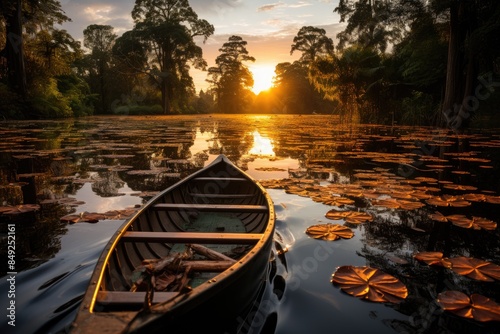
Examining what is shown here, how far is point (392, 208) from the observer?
10.9 feet

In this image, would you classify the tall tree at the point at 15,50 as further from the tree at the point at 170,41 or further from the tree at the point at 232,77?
the tree at the point at 232,77

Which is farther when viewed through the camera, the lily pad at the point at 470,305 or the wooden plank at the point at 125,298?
the lily pad at the point at 470,305

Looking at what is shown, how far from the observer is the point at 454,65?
1338cm

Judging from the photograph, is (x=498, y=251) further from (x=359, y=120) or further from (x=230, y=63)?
(x=230, y=63)

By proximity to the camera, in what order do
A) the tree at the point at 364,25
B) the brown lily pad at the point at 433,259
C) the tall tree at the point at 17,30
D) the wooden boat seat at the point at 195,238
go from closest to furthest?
the wooden boat seat at the point at 195,238 < the brown lily pad at the point at 433,259 < the tall tree at the point at 17,30 < the tree at the point at 364,25

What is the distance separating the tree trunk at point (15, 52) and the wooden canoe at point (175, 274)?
20.9 meters

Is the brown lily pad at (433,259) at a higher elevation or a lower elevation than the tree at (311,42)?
lower

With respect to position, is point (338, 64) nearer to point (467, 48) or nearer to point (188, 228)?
point (467, 48)

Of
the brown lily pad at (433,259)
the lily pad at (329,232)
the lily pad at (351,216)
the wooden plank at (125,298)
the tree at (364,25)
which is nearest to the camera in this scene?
the wooden plank at (125,298)

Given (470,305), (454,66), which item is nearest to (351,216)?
(470,305)

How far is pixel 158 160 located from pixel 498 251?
5.53 metres

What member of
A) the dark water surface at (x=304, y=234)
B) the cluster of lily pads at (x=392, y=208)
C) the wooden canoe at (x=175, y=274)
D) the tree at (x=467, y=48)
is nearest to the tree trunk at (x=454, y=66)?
the tree at (x=467, y=48)

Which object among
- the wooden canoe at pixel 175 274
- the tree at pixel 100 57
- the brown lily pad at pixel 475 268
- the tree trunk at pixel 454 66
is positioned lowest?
the brown lily pad at pixel 475 268

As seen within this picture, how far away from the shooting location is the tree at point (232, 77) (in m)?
54.3
